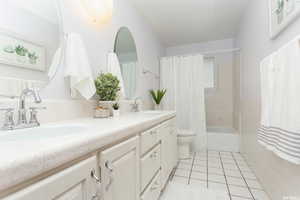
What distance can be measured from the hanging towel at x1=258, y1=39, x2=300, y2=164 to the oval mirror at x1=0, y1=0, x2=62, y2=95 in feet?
4.99

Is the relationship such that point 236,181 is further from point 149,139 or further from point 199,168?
point 149,139

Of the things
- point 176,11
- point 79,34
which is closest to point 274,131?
point 79,34

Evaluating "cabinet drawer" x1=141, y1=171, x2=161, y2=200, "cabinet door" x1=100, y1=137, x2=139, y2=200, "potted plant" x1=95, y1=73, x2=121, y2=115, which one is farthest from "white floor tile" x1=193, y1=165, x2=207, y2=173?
"potted plant" x1=95, y1=73, x2=121, y2=115

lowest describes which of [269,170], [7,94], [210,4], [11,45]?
[269,170]

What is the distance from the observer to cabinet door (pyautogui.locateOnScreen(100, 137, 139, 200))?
627mm

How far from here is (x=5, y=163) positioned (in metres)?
0.31

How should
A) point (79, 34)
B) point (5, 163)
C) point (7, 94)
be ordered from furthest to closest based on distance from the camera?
point (79, 34) < point (7, 94) < point (5, 163)

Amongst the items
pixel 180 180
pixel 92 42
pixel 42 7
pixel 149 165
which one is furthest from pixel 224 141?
pixel 42 7

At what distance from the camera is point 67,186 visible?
0.45 m

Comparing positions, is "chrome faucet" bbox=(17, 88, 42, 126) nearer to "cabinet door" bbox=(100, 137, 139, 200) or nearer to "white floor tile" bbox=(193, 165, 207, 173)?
Answer: "cabinet door" bbox=(100, 137, 139, 200)

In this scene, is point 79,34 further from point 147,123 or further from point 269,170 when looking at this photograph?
point 269,170

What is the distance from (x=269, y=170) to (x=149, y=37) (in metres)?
2.52

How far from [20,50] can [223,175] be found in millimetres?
2253

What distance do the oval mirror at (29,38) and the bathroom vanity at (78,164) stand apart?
355 millimetres
